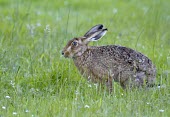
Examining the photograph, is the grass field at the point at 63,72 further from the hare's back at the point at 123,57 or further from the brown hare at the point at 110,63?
the hare's back at the point at 123,57

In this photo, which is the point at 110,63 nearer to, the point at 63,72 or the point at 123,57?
the point at 123,57

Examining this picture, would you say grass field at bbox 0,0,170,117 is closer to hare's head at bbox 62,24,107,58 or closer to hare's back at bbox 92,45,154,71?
hare's head at bbox 62,24,107,58

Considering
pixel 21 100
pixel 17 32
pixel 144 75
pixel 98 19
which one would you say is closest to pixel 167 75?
pixel 144 75

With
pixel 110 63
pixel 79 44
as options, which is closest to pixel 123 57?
pixel 110 63

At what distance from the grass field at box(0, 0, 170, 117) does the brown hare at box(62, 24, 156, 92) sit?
15 cm

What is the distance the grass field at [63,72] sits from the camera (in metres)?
6.56

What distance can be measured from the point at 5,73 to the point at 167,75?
217 cm

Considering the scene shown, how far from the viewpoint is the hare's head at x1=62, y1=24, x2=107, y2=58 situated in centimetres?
805

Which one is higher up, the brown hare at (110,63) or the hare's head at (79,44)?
the hare's head at (79,44)

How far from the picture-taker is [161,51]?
945cm

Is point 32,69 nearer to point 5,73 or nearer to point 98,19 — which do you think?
point 5,73

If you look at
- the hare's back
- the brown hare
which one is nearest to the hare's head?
the brown hare

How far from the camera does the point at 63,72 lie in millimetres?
8070

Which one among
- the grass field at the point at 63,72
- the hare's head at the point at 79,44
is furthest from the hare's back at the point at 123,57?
the grass field at the point at 63,72
